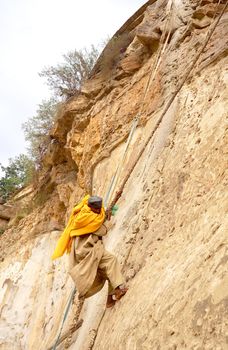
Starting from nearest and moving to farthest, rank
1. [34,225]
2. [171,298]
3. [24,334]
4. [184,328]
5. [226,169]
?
1. [184,328]
2. [171,298]
3. [226,169]
4. [24,334]
5. [34,225]

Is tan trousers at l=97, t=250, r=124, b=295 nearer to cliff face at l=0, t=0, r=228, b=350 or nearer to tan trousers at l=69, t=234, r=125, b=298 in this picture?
tan trousers at l=69, t=234, r=125, b=298

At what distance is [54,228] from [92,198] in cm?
675

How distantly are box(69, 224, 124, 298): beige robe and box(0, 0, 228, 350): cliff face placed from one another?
251 mm

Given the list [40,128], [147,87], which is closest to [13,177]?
[40,128]

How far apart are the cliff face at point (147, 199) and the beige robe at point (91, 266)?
25 centimetres

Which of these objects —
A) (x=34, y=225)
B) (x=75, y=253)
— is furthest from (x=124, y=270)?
(x=34, y=225)

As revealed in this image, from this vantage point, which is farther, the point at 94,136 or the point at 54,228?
the point at 54,228

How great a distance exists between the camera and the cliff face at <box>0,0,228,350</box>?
365 centimetres

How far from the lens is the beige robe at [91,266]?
4.87 metres

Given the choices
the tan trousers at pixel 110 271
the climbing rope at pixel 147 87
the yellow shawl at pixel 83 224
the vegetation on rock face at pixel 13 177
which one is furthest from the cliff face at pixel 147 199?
the vegetation on rock face at pixel 13 177

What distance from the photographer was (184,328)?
125 inches

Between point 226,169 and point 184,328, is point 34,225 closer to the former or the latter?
point 226,169

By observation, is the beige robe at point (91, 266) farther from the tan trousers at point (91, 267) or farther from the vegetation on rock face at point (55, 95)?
the vegetation on rock face at point (55, 95)

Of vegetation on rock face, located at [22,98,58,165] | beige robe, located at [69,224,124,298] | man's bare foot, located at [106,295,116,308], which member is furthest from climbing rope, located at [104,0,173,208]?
vegetation on rock face, located at [22,98,58,165]
